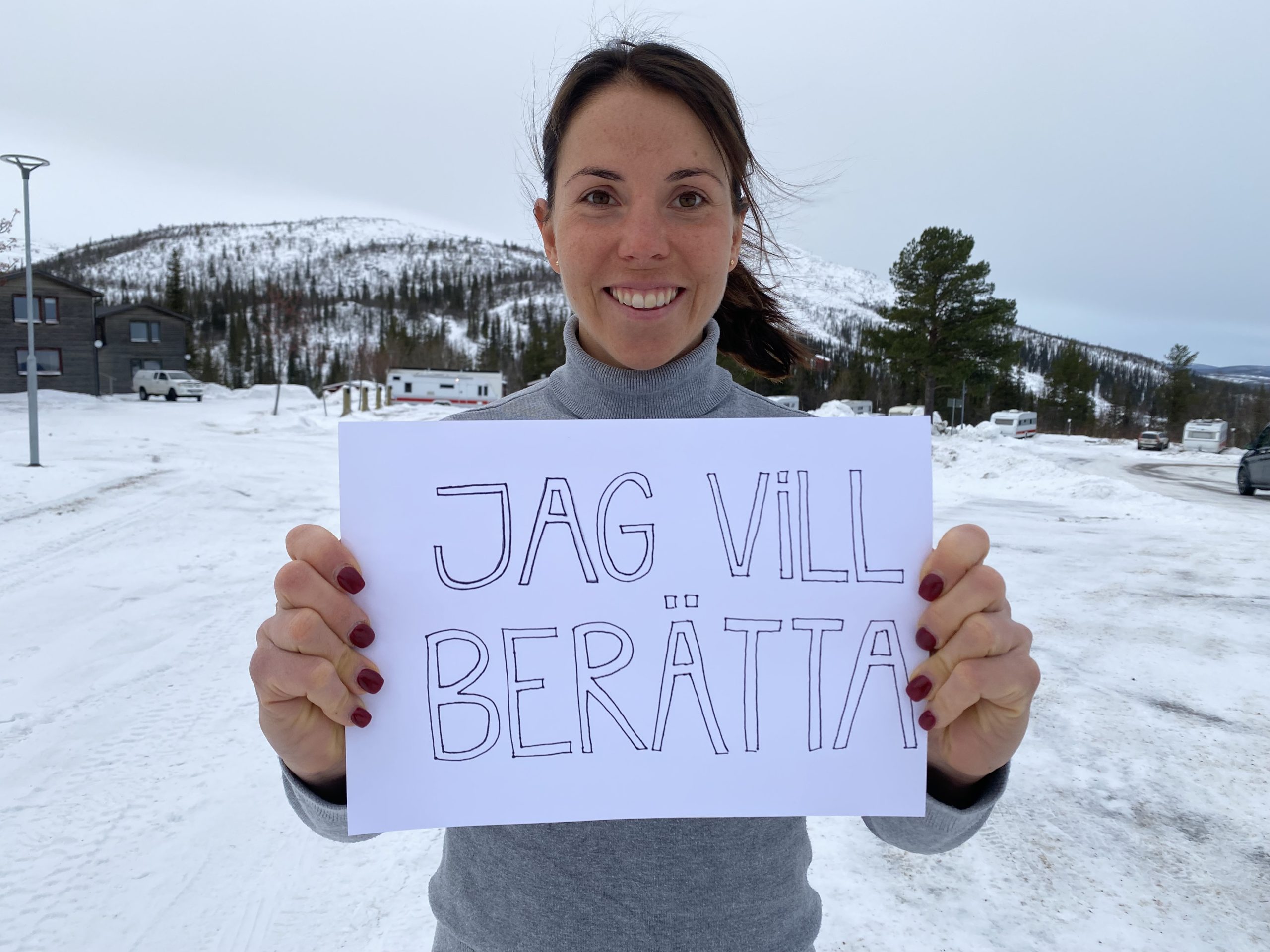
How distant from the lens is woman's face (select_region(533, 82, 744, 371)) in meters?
1.38

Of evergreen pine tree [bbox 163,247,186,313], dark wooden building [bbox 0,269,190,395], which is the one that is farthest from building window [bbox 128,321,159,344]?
evergreen pine tree [bbox 163,247,186,313]

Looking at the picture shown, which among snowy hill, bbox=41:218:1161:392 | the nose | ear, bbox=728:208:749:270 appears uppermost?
snowy hill, bbox=41:218:1161:392

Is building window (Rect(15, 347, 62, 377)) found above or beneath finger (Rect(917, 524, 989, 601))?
A: above

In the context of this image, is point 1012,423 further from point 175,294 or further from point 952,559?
point 175,294

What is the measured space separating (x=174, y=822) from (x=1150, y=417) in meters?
79.1

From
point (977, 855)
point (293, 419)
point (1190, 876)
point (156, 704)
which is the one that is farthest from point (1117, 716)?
point (293, 419)

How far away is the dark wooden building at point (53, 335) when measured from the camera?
36.8 meters

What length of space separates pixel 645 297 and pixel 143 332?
189ft

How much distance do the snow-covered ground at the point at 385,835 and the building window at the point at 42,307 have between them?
38172mm

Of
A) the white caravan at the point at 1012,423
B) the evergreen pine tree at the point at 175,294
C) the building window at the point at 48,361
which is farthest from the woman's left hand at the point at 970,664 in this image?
the evergreen pine tree at the point at 175,294

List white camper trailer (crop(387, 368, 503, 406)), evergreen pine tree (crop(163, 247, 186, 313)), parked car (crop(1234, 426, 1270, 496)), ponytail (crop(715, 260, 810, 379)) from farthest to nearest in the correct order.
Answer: evergreen pine tree (crop(163, 247, 186, 313)) < white camper trailer (crop(387, 368, 503, 406)) < parked car (crop(1234, 426, 1270, 496)) < ponytail (crop(715, 260, 810, 379))

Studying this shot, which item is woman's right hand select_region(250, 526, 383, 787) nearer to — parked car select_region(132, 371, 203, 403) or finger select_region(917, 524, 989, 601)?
finger select_region(917, 524, 989, 601)

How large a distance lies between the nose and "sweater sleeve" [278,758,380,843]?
45.6 inches

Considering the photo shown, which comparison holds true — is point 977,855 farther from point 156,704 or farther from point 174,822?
point 156,704
